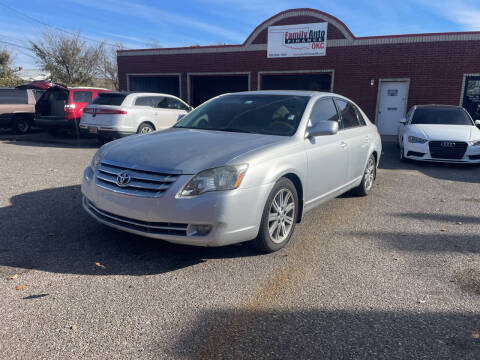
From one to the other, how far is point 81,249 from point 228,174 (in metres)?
1.69

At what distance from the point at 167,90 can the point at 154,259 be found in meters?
19.5

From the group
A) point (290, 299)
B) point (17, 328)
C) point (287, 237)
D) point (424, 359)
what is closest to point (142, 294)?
point (17, 328)

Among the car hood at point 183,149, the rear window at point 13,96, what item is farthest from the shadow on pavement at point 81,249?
the rear window at point 13,96

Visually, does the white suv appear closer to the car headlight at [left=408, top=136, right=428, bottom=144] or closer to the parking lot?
the parking lot

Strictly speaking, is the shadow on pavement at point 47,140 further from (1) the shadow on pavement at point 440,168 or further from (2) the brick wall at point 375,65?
(2) the brick wall at point 375,65

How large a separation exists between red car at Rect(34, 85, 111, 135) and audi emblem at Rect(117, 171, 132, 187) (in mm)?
10080

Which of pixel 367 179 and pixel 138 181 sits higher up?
pixel 138 181

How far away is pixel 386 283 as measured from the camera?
10.9ft

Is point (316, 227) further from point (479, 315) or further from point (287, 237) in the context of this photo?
point (479, 315)

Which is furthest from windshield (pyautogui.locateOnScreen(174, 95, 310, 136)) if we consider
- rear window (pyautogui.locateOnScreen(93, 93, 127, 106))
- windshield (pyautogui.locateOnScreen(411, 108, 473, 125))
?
windshield (pyautogui.locateOnScreen(411, 108, 473, 125))

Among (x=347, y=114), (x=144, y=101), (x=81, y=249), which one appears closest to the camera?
(x=81, y=249)

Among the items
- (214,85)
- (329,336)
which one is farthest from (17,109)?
(329,336)

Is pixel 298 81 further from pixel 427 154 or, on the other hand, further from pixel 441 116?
pixel 427 154

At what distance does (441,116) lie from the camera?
10.6m
